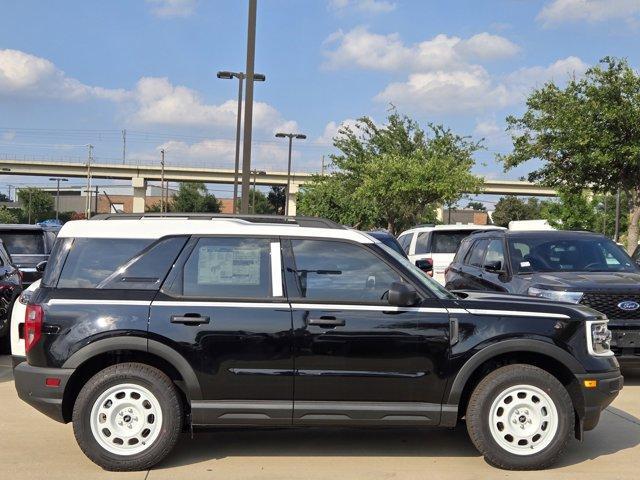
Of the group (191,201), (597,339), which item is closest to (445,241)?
(597,339)

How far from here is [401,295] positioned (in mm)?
4746

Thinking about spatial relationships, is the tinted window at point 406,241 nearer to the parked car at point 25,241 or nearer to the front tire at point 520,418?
the parked car at point 25,241

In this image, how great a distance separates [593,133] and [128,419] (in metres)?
18.3

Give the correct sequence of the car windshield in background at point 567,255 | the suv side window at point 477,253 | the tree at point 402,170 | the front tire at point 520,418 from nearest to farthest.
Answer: the front tire at point 520,418, the car windshield in background at point 567,255, the suv side window at point 477,253, the tree at point 402,170

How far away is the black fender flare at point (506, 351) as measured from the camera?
4.82 meters

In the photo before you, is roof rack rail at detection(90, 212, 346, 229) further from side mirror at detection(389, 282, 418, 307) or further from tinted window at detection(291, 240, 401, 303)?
side mirror at detection(389, 282, 418, 307)

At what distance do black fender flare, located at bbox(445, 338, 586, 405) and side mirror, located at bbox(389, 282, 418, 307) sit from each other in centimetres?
60

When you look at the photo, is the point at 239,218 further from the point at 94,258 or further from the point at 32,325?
the point at 32,325

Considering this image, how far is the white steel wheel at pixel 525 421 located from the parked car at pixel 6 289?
686 cm

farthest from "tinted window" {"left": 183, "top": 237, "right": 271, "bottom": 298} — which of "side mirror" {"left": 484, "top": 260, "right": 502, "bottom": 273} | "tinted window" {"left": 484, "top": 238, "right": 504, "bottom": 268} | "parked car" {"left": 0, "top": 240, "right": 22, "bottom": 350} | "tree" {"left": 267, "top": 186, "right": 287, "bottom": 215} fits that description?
"tree" {"left": 267, "top": 186, "right": 287, "bottom": 215}

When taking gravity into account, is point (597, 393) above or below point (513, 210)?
below

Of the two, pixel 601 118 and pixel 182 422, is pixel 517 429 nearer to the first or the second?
pixel 182 422

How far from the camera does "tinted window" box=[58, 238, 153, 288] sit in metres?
4.92

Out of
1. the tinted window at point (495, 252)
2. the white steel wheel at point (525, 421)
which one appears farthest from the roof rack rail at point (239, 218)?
the tinted window at point (495, 252)
